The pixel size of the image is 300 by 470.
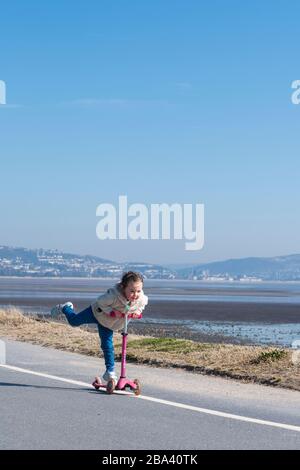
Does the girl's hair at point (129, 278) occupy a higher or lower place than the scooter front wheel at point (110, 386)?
higher

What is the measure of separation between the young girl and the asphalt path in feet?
1.74

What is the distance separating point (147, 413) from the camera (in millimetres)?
8438

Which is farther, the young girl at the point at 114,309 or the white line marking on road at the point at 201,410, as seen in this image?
the young girl at the point at 114,309

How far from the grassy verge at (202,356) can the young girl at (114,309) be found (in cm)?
201

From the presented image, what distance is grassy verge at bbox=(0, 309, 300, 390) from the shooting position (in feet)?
36.5

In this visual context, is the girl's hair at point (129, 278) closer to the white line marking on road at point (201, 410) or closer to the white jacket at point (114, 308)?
the white jacket at point (114, 308)

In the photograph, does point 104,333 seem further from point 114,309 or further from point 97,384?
point 97,384

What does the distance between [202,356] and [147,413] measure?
458 centimetres

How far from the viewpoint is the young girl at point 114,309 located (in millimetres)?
9602

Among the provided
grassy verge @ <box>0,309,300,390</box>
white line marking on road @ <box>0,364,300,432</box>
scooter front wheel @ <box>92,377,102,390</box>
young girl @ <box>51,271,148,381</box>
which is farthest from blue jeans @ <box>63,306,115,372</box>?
grassy verge @ <box>0,309,300,390</box>

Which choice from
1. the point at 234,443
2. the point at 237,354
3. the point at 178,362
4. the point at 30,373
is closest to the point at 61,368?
the point at 30,373

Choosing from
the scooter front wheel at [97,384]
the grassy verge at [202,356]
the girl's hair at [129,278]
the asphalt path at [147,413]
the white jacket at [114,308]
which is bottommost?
the asphalt path at [147,413]

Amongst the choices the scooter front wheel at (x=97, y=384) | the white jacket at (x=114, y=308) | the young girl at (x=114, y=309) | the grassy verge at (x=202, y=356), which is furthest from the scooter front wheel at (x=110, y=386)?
the grassy verge at (x=202, y=356)

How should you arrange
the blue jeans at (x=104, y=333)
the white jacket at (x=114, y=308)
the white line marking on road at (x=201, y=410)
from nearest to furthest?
the white line marking on road at (x=201, y=410) < the white jacket at (x=114, y=308) < the blue jeans at (x=104, y=333)
